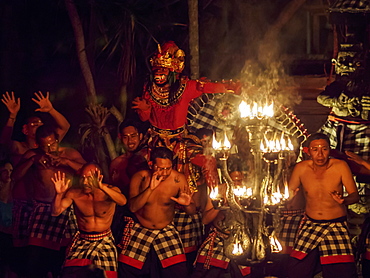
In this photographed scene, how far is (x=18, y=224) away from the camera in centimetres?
886

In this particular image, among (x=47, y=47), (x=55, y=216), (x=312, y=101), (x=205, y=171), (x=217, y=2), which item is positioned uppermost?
(x=217, y=2)

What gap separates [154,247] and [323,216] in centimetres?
194

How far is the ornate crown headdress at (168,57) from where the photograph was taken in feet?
29.0

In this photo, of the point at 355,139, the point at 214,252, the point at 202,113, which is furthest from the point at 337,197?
the point at 202,113

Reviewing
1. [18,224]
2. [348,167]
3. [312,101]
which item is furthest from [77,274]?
[312,101]

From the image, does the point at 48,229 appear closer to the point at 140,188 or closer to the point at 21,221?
the point at 21,221

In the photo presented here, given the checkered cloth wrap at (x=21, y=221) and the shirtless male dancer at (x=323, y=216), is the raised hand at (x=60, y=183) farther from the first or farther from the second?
the shirtless male dancer at (x=323, y=216)

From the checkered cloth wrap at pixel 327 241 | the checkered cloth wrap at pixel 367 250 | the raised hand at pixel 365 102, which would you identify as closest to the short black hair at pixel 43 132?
the checkered cloth wrap at pixel 327 241

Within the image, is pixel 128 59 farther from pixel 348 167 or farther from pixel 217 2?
pixel 348 167

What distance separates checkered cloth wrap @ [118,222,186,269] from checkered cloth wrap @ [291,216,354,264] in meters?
1.34

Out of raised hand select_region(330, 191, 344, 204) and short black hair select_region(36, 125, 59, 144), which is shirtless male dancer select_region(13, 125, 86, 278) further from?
raised hand select_region(330, 191, 344, 204)

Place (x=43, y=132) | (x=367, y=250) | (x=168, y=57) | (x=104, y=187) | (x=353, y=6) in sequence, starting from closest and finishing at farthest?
(x=104, y=187) → (x=367, y=250) → (x=43, y=132) → (x=168, y=57) → (x=353, y=6)

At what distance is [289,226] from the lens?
27.7 ft

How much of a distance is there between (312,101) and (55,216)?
4.27 m
